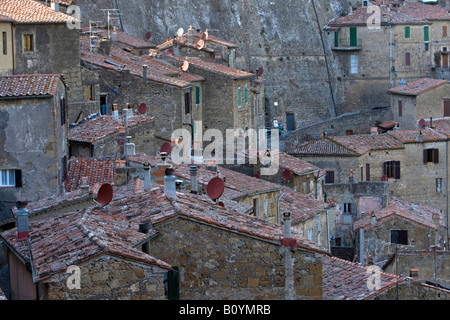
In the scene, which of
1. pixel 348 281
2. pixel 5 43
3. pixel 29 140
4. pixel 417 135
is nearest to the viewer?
pixel 348 281

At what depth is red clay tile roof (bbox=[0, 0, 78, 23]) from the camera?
93.6ft

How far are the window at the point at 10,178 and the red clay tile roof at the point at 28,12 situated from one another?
26.2 feet

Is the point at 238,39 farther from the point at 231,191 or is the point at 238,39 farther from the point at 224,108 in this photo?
the point at 231,191

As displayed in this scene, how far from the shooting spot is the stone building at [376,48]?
197ft

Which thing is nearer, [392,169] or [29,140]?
[29,140]

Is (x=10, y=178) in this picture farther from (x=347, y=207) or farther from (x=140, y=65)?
(x=347, y=207)

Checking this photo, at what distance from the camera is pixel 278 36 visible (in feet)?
191

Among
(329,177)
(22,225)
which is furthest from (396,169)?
(22,225)

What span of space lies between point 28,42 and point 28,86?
8003 millimetres

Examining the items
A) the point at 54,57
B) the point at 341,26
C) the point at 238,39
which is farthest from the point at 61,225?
the point at 341,26

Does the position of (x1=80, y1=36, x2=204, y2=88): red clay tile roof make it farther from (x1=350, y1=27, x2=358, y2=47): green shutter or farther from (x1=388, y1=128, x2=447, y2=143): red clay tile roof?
(x1=350, y1=27, x2=358, y2=47): green shutter

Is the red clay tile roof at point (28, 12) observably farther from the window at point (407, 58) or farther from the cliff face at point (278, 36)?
the window at point (407, 58)

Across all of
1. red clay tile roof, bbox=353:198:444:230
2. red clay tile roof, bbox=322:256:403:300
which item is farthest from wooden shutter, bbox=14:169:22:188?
red clay tile roof, bbox=353:198:444:230

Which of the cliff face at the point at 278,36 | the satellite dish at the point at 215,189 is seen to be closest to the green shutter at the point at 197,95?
the cliff face at the point at 278,36
